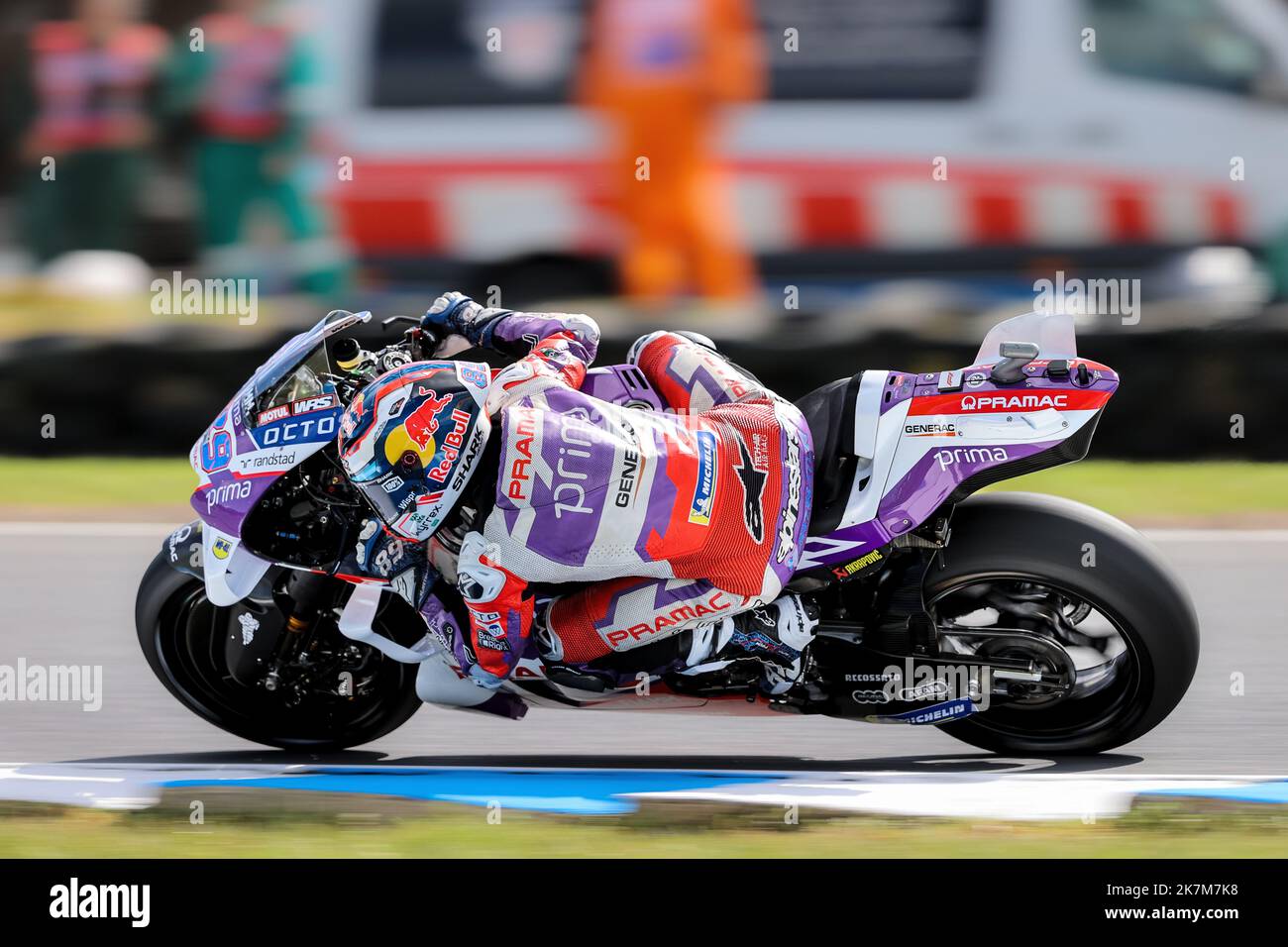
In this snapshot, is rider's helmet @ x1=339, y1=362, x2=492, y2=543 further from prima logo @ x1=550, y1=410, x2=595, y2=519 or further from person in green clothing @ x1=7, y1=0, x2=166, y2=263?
person in green clothing @ x1=7, y1=0, x2=166, y2=263

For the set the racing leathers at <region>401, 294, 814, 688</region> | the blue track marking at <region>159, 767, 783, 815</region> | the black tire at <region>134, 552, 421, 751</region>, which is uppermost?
the racing leathers at <region>401, 294, 814, 688</region>

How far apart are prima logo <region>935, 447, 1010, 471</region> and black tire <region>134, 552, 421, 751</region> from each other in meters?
1.40

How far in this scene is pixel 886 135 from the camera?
946cm

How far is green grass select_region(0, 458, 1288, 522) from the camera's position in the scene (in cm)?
730

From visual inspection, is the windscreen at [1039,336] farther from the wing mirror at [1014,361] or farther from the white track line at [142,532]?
the white track line at [142,532]

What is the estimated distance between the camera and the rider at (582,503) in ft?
12.7

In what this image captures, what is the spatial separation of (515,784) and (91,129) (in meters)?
7.46

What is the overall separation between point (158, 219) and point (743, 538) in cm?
1037

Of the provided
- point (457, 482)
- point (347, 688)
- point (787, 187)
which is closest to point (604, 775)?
point (347, 688)

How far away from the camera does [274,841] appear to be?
396cm

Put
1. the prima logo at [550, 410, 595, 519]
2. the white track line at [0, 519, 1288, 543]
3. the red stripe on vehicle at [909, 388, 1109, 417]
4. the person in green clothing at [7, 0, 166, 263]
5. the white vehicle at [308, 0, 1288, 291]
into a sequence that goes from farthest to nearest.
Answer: the person in green clothing at [7, 0, 166, 263], the white vehicle at [308, 0, 1288, 291], the white track line at [0, 519, 1288, 543], the red stripe on vehicle at [909, 388, 1109, 417], the prima logo at [550, 410, 595, 519]

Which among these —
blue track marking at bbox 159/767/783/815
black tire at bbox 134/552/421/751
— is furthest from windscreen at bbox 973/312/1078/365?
black tire at bbox 134/552/421/751
